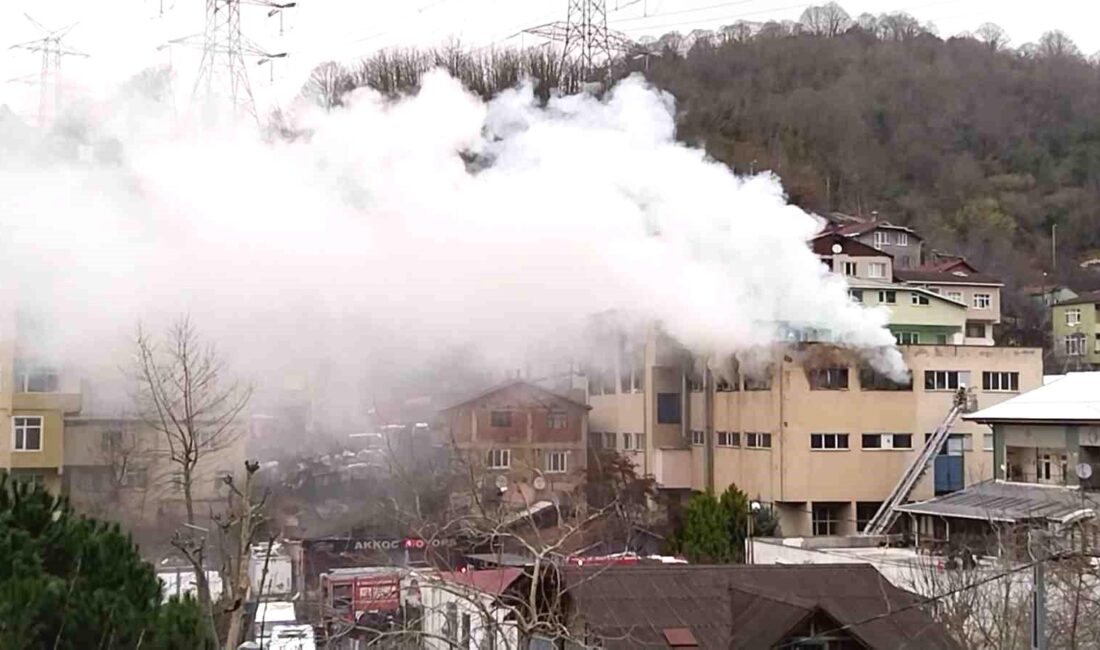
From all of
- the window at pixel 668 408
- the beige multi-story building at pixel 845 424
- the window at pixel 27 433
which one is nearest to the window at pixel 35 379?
the window at pixel 27 433

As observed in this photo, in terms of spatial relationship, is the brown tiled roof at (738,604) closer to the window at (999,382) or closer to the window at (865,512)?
the window at (865,512)

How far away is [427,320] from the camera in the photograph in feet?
113

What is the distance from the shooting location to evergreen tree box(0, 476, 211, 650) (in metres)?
11.7

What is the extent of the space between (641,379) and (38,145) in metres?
21.0

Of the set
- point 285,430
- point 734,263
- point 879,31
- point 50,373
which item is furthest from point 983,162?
point 50,373

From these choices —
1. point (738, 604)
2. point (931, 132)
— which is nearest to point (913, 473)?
point (738, 604)

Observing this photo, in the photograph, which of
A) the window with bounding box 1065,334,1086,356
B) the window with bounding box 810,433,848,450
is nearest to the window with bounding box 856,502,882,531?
the window with bounding box 810,433,848,450

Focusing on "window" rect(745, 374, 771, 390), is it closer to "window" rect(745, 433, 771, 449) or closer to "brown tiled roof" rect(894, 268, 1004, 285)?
"window" rect(745, 433, 771, 449)

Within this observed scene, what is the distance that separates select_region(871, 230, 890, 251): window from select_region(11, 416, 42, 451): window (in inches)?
1636

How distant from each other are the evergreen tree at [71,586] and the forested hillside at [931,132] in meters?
47.8

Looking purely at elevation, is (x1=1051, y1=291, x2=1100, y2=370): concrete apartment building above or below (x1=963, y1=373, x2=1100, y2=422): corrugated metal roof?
above

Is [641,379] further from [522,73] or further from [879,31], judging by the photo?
[879,31]

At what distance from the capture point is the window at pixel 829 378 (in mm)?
40219

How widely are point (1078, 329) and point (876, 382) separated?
98.8 ft
